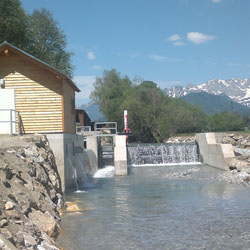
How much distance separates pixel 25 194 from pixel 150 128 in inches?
2482

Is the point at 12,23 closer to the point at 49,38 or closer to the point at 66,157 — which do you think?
the point at 49,38

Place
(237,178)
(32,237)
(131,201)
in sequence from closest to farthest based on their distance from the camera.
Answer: (32,237) < (131,201) < (237,178)

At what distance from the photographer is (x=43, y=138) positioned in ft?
51.2

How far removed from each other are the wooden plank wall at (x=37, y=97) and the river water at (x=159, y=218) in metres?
3.74

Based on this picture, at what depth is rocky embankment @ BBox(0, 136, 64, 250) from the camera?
758cm

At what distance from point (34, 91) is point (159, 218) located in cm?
906

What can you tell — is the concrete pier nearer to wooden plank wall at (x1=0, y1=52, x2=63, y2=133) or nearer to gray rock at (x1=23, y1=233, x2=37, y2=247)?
wooden plank wall at (x1=0, y1=52, x2=63, y2=133)

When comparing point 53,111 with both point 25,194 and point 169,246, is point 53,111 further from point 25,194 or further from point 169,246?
point 169,246

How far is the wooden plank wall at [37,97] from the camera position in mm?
17312

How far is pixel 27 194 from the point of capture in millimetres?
10188

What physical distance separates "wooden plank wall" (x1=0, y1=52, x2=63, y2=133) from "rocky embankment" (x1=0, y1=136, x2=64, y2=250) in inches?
67.7

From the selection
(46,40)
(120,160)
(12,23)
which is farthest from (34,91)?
(46,40)

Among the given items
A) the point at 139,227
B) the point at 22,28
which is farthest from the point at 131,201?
the point at 22,28

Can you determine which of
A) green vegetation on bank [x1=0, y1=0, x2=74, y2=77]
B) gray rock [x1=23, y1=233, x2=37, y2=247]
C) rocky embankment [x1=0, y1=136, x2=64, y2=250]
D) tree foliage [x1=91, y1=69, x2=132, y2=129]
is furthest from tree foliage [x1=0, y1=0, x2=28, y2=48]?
tree foliage [x1=91, y1=69, x2=132, y2=129]
